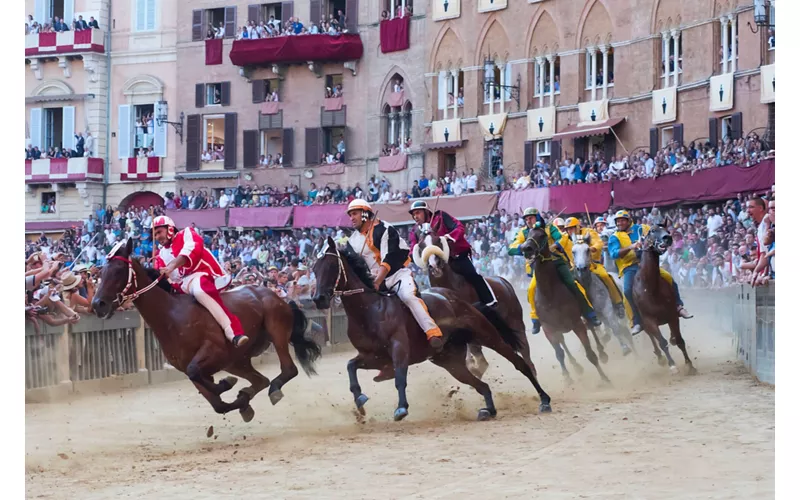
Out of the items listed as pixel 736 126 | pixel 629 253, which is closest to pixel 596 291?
pixel 629 253

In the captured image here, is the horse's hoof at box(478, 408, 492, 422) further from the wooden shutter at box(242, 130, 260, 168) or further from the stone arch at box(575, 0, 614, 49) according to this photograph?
the stone arch at box(575, 0, 614, 49)

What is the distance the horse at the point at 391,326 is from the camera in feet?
27.8

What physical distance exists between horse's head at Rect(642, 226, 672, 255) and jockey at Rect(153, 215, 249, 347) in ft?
14.7

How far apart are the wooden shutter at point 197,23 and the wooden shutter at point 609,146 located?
8543 mm

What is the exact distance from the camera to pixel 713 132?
44.0ft

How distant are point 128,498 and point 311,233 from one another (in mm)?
8531

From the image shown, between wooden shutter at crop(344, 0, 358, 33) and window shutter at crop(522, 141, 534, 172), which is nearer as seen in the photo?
wooden shutter at crop(344, 0, 358, 33)

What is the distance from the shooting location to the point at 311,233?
14859mm

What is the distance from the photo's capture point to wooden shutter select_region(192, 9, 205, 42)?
12.7 m

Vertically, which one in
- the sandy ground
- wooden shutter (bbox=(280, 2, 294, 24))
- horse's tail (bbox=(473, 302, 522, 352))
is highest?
wooden shutter (bbox=(280, 2, 294, 24))

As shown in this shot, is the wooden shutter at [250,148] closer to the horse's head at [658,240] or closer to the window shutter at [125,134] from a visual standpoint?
the window shutter at [125,134]

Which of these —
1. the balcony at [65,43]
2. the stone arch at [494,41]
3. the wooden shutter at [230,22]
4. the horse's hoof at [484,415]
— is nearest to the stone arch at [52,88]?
the balcony at [65,43]

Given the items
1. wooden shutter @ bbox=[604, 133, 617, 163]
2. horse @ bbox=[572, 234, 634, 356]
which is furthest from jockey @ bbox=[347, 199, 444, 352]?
wooden shutter @ bbox=[604, 133, 617, 163]
